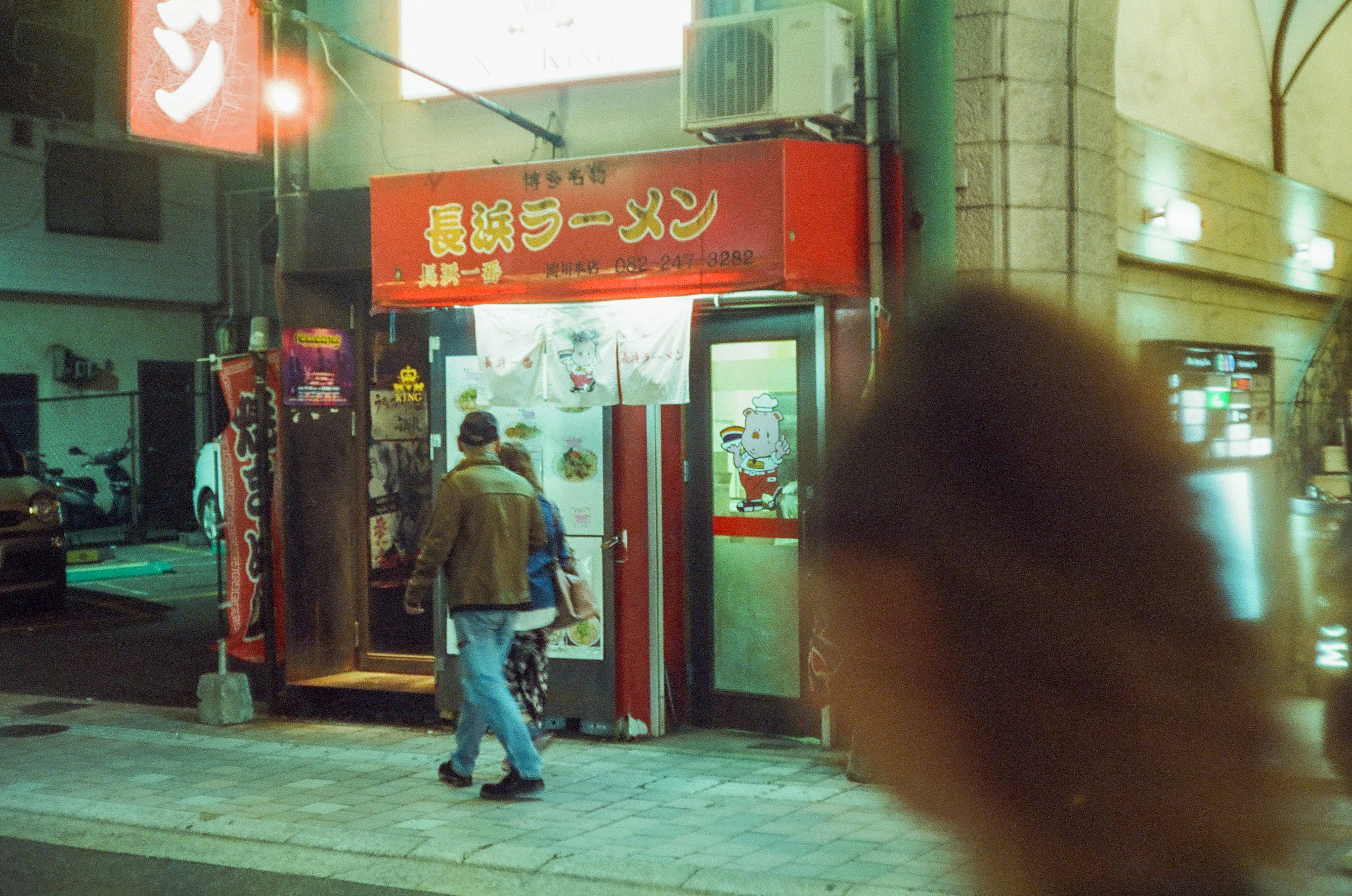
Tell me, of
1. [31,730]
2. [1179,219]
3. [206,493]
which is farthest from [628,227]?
[206,493]

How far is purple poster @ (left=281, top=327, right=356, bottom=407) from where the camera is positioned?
9.11m

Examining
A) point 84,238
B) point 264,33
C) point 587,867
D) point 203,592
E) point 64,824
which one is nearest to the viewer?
point 587,867

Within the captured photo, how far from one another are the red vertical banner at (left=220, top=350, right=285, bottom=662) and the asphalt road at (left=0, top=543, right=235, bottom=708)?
121 cm

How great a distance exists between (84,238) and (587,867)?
21.2 metres

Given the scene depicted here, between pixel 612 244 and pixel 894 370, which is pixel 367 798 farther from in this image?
pixel 894 370

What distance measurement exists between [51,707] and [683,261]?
5965mm

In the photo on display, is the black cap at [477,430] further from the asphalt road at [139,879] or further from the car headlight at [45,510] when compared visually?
the car headlight at [45,510]

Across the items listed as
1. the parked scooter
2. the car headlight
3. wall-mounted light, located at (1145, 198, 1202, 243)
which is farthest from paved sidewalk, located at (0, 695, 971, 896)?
the parked scooter

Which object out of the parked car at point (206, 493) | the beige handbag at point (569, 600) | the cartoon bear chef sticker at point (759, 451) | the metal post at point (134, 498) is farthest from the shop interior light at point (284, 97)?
the metal post at point (134, 498)

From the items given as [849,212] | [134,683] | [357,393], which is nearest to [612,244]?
[849,212]

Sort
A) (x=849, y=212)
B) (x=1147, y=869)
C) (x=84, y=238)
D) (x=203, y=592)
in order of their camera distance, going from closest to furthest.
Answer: (x=1147, y=869), (x=849, y=212), (x=203, y=592), (x=84, y=238)

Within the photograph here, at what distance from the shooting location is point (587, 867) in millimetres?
5688

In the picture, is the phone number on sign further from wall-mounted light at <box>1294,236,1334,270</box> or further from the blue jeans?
wall-mounted light at <box>1294,236,1334,270</box>

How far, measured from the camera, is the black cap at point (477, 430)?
7078 mm
